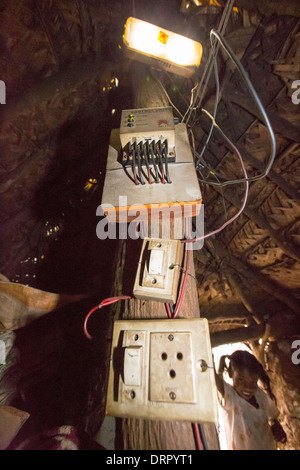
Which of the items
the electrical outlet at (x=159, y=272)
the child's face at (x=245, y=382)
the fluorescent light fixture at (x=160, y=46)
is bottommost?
the child's face at (x=245, y=382)

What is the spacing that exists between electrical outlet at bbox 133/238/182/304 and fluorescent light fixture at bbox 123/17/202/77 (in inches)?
82.3

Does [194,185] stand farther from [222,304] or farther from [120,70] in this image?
[222,304]

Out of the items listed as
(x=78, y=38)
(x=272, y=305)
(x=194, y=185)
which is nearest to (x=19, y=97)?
(x=78, y=38)

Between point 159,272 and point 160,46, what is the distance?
234 cm

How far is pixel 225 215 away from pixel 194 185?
2.76 metres

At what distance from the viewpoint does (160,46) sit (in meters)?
1.91

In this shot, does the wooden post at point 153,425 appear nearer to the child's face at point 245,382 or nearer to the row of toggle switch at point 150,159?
the row of toggle switch at point 150,159

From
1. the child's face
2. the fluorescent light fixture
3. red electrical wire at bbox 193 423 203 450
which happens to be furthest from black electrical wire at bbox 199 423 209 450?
the child's face

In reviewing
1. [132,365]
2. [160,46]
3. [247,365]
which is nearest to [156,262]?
[132,365]

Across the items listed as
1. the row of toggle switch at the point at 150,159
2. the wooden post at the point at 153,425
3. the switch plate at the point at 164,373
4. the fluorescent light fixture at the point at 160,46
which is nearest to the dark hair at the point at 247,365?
the wooden post at the point at 153,425

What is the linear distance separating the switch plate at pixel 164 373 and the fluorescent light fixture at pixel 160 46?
2.51 metres

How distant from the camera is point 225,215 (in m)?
3.66

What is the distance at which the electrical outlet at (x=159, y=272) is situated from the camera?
96 centimetres

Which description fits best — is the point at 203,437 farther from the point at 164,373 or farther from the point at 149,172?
the point at 149,172
